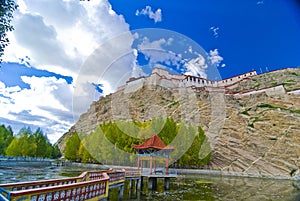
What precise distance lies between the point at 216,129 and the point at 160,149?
3159 centimetres

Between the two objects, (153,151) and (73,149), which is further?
(73,149)

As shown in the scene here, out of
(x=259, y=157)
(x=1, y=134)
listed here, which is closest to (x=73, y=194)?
(x=259, y=157)

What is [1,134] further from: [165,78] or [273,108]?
[273,108]

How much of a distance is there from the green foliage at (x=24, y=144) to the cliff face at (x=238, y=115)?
21.0 m

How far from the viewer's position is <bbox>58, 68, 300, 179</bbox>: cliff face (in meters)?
38.1

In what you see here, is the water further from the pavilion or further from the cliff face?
the cliff face

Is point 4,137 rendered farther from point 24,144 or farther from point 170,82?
point 170,82

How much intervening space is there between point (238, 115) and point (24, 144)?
150 ft

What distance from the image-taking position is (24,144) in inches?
1795

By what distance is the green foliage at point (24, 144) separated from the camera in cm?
4475

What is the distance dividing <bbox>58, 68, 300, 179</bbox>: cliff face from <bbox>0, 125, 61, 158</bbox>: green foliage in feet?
69.0

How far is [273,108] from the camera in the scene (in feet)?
165

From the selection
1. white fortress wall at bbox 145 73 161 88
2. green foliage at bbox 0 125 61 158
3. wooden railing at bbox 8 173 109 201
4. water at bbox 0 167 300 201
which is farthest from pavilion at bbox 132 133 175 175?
white fortress wall at bbox 145 73 161 88

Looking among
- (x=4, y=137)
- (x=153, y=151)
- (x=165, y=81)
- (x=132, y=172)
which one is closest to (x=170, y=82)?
(x=165, y=81)
